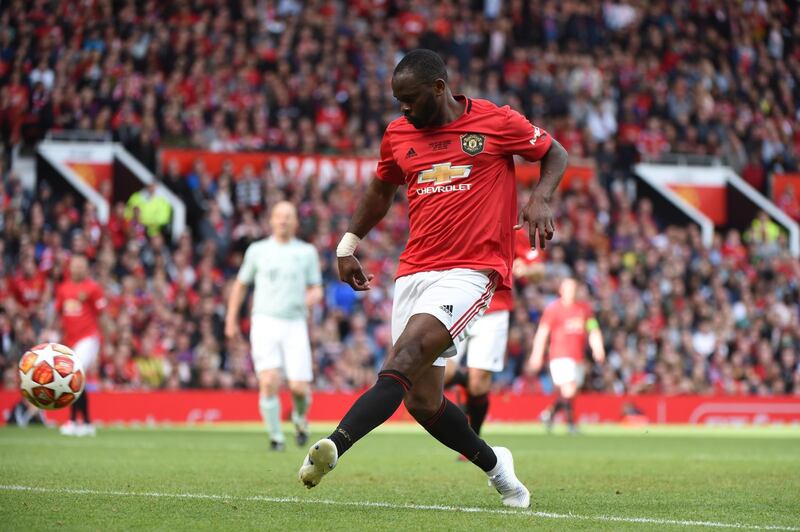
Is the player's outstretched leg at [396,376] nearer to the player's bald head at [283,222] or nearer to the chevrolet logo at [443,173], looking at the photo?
the chevrolet logo at [443,173]

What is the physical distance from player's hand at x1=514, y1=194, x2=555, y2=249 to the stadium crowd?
47.1 ft

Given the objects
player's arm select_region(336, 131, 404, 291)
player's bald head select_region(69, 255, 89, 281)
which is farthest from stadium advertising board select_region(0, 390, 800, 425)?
player's arm select_region(336, 131, 404, 291)

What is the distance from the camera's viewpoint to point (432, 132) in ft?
23.1

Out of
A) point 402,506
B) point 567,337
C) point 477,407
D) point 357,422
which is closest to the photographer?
point 357,422

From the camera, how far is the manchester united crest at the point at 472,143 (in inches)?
274

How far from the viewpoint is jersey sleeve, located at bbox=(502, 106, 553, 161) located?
7.02 meters

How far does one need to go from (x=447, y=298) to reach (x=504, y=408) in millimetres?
15933

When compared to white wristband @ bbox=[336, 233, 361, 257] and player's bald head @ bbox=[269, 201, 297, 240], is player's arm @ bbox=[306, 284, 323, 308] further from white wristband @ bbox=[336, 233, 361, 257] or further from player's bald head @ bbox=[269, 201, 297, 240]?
white wristband @ bbox=[336, 233, 361, 257]

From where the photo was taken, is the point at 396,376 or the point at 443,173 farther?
the point at 443,173

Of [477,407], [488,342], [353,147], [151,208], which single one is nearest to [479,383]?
[477,407]

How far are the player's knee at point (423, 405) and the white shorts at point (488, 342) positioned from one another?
4440 mm

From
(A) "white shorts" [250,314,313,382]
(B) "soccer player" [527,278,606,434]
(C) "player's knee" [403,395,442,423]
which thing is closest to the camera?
(C) "player's knee" [403,395,442,423]

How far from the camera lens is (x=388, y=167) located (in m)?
7.32

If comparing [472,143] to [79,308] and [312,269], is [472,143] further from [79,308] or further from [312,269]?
[79,308]
